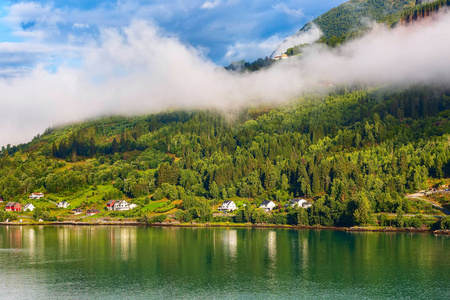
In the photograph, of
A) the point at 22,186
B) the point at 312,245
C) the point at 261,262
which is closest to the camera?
the point at 261,262

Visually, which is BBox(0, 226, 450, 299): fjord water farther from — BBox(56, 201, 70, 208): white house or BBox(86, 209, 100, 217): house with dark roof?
BBox(56, 201, 70, 208): white house

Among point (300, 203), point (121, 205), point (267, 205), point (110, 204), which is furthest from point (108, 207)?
point (300, 203)

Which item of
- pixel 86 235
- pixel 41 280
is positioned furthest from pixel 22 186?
pixel 41 280

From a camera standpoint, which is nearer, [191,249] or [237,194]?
[191,249]

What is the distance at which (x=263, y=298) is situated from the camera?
60.4 metres

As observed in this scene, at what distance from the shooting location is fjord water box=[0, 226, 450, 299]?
208ft

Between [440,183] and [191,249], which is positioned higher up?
[440,183]

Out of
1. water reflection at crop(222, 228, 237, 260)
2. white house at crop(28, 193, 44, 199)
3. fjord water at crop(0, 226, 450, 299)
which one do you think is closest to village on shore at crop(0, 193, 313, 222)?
white house at crop(28, 193, 44, 199)

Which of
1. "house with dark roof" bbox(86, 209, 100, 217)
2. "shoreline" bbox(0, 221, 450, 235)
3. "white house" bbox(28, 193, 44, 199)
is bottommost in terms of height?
"shoreline" bbox(0, 221, 450, 235)

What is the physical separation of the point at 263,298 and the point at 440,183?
364 ft

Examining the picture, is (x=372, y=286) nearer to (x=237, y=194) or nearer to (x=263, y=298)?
(x=263, y=298)

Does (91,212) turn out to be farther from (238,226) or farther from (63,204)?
(238,226)

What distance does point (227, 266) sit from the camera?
79875mm

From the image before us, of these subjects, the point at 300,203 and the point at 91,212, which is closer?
the point at 300,203
